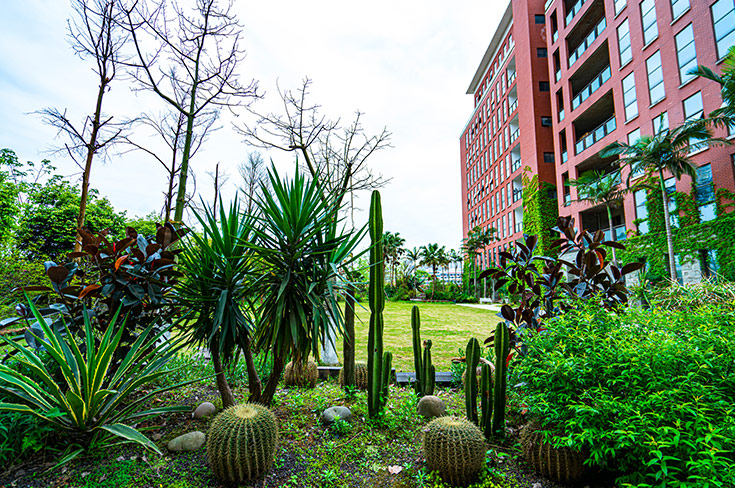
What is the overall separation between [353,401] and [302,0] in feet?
26.3

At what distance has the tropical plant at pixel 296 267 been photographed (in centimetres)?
294

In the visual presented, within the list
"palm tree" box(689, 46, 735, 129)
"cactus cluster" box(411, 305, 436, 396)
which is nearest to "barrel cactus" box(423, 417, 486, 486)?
"cactus cluster" box(411, 305, 436, 396)

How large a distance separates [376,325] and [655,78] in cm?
1835

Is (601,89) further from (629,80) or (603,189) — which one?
(603,189)

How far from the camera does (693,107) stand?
40.8 ft

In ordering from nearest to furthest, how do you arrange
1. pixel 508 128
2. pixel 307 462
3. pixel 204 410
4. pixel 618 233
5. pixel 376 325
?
1. pixel 307 462
2. pixel 204 410
3. pixel 376 325
4. pixel 618 233
5. pixel 508 128

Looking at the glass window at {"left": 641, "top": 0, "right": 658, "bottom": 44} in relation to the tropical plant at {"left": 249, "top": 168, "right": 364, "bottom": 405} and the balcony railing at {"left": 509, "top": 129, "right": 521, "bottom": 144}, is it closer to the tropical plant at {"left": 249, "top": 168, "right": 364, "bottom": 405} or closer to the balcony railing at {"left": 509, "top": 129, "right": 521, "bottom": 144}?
the balcony railing at {"left": 509, "top": 129, "right": 521, "bottom": 144}

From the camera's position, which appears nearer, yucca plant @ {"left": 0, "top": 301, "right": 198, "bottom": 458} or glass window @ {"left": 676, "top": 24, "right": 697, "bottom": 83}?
yucca plant @ {"left": 0, "top": 301, "right": 198, "bottom": 458}

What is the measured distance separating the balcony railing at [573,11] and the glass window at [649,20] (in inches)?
205

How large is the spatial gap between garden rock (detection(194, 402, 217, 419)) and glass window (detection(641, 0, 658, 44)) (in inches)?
823

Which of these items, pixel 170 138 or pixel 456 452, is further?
pixel 170 138

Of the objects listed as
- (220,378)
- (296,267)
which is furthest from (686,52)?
(220,378)

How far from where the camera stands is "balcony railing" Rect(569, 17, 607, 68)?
57.7 feet

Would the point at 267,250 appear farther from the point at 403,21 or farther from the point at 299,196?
the point at 403,21
